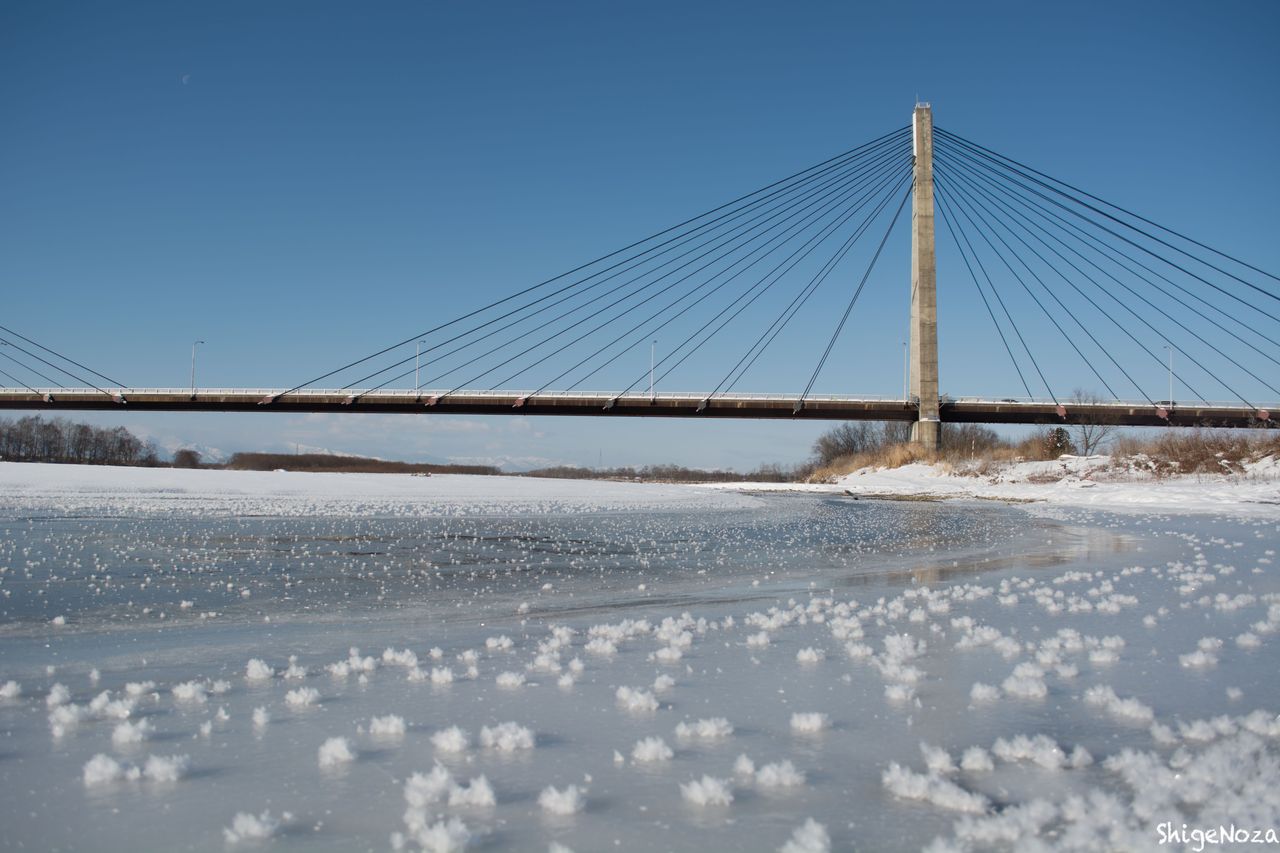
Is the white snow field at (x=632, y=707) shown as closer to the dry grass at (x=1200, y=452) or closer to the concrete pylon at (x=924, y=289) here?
the dry grass at (x=1200, y=452)

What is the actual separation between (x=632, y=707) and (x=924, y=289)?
4174 cm

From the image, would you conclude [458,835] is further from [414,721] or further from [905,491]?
[905,491]

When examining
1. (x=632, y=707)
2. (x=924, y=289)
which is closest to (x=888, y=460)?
(x=924, y=289)

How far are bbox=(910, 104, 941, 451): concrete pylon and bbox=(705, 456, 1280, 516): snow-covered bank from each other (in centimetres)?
307

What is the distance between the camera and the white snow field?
7.30ft

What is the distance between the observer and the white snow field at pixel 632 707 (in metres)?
2.23

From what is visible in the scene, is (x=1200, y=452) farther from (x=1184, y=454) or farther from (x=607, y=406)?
(x=607, y=406)

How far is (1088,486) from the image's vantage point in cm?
2742

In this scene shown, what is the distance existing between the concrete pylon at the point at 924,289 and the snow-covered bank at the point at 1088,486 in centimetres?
307

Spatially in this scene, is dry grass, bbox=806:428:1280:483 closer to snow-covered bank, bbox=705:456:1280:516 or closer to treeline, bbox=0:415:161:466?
snow-covered bank, bbox=705:456:1280:516

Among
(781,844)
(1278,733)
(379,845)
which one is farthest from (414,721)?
(1278,733)

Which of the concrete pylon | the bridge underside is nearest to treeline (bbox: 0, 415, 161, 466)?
the bridge underside

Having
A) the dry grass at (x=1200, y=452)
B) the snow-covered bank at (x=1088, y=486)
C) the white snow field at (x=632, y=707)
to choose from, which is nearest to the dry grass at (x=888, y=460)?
the snow-covered bank at (x=1088, y=486)

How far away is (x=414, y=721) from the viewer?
311 centimetres
